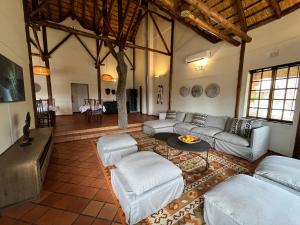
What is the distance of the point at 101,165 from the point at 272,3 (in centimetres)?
466

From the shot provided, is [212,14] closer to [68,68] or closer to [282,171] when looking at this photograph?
[282,171]

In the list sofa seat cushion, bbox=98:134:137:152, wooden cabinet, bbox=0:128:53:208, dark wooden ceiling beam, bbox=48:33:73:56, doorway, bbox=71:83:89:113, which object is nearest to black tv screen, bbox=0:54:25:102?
Result: wooden cabinet, bbox=0:128:53:208

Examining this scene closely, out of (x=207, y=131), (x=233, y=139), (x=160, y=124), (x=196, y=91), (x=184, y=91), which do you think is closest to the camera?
(x=233, y=139)

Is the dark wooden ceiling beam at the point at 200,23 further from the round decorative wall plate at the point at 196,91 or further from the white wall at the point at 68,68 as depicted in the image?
the white wall at the point at 68,68

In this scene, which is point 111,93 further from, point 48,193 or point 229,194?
point 229,194

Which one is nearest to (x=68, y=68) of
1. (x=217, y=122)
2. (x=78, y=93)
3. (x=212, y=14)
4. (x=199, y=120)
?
(x=78, y=93)

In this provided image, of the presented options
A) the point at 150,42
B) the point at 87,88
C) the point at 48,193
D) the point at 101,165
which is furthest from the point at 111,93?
the point at 48,193

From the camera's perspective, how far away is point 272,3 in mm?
2846

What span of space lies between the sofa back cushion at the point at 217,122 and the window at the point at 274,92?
0.77 m

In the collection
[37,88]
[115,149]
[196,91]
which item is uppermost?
[37,88]

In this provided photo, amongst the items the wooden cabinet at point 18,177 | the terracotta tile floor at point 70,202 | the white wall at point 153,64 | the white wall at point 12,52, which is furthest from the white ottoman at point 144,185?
the white wall at point 153,64

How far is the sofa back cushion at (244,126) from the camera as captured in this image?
3.05 metres

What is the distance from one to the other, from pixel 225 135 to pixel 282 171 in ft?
5.42

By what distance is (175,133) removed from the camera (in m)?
3.72
